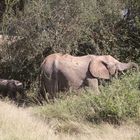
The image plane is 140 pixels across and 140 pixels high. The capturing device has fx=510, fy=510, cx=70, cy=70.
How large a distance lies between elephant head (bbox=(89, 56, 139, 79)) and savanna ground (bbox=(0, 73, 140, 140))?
4.10 feet

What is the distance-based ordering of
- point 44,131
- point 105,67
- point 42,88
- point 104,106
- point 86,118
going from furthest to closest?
point 42,88, point 105,67, point 104,106, point 86,118, point 44,131

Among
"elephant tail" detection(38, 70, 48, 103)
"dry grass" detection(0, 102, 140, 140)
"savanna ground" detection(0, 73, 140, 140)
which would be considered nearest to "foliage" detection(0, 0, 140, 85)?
"elephant tail" detection(38, 70, 48, 103)

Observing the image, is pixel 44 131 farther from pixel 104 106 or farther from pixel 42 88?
pixel 42 88

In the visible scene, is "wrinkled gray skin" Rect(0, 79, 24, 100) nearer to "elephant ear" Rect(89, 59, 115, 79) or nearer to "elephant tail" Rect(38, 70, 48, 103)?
"elephant tail" Rect(38, 70, 48, 103)

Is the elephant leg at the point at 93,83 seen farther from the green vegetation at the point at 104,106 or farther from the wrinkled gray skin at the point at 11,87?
the wrinkled gray skin at the point at 11,87

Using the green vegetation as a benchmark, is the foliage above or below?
above

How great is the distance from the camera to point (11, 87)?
16.2 meters

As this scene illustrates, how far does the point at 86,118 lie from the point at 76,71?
308 centimetres

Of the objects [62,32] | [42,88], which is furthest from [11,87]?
[62,32]

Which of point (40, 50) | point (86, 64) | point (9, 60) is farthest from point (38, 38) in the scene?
point (86, 64)

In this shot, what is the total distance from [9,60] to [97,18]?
3.30 metres

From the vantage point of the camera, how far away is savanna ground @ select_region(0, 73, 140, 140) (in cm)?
947

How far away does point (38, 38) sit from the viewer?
53.5ft

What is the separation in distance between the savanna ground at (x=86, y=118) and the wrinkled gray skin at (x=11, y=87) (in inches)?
150
